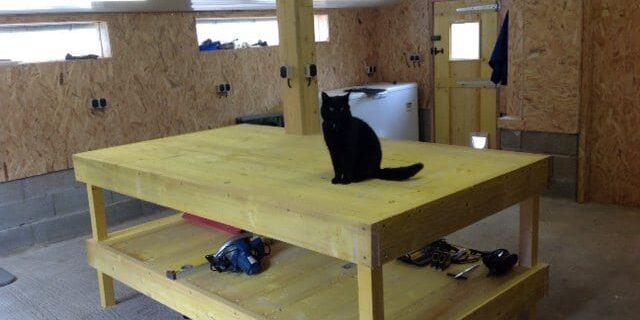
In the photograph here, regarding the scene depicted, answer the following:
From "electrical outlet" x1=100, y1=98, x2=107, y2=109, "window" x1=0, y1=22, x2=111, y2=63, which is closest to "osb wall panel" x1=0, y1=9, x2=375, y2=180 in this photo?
"electrical outlet" x1=100, y1=98, x2=107, y2=109

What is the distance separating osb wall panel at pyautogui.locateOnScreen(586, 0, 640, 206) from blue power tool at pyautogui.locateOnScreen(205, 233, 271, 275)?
2761mm

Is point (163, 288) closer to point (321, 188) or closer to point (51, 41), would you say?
point (321, 188)

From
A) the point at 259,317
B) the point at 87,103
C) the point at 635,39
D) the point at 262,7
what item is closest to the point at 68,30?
the point at 87,103

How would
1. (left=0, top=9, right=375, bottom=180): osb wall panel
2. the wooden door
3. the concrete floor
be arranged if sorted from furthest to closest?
the wooden door < (left=0, top=9, right=375, bottom=180): osb wall panel < the concrete floor

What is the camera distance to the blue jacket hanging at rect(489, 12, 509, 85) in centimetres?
483

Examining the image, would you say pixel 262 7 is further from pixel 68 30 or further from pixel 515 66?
pixel 515 66

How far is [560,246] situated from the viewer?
3504 mm

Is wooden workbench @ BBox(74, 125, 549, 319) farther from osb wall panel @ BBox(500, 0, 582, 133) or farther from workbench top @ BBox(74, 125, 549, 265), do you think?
osb wall panel @ BBox(500, 0, 582, 133)

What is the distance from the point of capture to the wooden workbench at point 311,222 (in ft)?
5.72

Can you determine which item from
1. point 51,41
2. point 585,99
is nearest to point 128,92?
point 51,41

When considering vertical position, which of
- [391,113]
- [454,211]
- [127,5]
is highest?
[127,5]

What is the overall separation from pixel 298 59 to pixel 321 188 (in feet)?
4.40

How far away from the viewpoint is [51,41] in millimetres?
4438

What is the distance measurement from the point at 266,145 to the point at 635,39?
2714 millimetres
